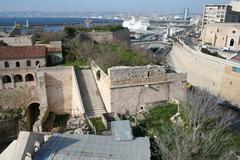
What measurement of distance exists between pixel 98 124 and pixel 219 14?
75801mm

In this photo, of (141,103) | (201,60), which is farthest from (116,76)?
(201,60)

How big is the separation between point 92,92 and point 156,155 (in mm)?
8950

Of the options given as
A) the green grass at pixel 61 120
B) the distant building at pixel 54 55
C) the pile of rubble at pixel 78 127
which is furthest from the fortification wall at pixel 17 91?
the pile of rubble at pixel 78 127

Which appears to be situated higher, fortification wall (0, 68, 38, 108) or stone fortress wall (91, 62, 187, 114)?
stone fortress wall (91, 62, 187, 114)

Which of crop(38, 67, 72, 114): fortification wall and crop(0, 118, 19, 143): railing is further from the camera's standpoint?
crop(38, 67, 72, 114): fortification wall

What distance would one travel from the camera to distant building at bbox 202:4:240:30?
7525cm

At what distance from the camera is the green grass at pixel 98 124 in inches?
522

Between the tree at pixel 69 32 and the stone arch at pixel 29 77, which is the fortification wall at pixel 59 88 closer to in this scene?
the stone arch at pixel 29 77

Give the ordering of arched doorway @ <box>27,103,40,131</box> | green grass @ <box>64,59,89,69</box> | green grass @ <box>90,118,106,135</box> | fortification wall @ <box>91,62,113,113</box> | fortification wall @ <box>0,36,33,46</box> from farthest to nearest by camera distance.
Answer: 1. fortification wall @ <box>0,36,33,46</box>
2. green grass @ <box>64,59,89,69</box>
3. arched doorway @ <box>27,103,40,131</box>
4. fortification wall @ <box>91,62,113,113</box>
5. green grass @ <box>90,118,106,135</box>

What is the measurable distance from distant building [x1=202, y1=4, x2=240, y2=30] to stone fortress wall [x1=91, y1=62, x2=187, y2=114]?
212 feet

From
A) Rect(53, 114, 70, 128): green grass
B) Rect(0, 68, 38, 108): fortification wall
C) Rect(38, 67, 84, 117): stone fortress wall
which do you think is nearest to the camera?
Rect(53, 114, 70, 128): green grass

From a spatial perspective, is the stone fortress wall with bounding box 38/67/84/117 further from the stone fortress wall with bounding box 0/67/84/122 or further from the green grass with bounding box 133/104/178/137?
the green grass with bounding box 133/104/178/137

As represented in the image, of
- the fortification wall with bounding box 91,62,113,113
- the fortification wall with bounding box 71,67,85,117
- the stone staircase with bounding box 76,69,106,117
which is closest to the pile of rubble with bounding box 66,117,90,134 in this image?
the stone staircase with bounding box 76,69,106,117

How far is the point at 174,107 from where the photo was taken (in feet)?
51.4
